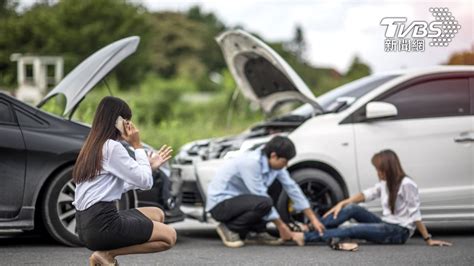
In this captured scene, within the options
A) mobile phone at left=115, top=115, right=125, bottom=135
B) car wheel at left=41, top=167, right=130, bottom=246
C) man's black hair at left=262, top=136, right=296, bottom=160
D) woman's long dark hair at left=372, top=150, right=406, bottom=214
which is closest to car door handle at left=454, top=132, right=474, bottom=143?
woman's long dark hair at left=372, top=150, right=406, bottom=214

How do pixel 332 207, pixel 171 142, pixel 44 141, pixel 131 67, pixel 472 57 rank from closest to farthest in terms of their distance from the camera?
pixel 44 141 < pixel 332 207 < pixel 472 57 < pixel 171 142 < pixel 131 67

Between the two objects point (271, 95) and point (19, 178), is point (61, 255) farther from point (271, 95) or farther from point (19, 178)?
point (271, 95)

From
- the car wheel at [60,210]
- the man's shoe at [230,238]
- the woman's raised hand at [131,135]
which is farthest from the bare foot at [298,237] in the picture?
the woman's raised hand at [131,135]

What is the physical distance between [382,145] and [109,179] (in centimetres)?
402

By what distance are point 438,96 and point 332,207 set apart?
1647 millimetres

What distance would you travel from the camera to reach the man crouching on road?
8.38 metres

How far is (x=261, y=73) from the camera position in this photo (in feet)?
34.7

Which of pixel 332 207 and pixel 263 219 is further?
pixel 332 207

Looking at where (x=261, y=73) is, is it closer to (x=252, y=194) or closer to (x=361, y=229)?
(x=252, y=194)

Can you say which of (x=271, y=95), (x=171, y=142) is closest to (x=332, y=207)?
(x=271, y=95)

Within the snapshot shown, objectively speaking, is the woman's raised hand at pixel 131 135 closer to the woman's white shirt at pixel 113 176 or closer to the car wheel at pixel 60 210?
the woman's white shirt at pixel 113 176

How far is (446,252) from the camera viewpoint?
7902mm

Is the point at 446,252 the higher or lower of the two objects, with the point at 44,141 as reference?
lower

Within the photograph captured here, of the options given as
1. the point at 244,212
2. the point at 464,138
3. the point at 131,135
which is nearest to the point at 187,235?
the point at 244,212
